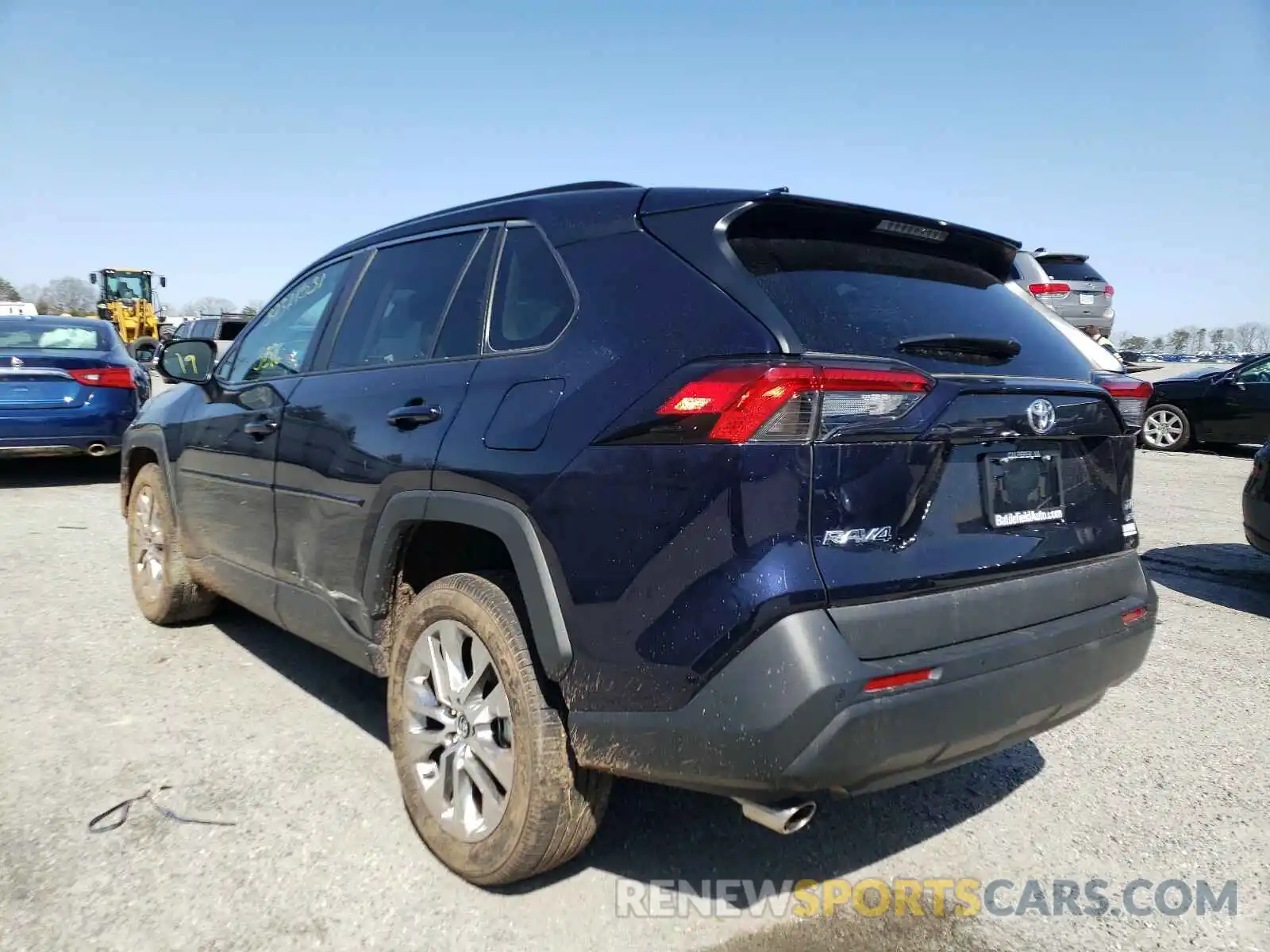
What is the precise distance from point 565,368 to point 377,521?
0.92m

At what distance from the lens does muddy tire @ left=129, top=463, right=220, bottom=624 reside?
14.7 feet

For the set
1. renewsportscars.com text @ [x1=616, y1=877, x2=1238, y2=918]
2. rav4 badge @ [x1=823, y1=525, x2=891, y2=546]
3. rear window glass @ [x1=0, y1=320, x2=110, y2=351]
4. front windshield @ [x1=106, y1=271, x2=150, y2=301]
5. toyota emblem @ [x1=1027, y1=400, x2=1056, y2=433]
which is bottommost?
renewsportscars.com text @ [x1=616, y1=877, x2=1238, y2=918]

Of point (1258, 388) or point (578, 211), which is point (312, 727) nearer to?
point (578, 211)

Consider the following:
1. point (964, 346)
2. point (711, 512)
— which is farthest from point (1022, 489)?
point (711, 512)

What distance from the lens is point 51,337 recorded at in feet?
30.2

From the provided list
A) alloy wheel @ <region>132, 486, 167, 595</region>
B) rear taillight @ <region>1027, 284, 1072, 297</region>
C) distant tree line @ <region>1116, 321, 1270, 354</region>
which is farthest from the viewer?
distant tree line @ <region>1116, 321, 1270, 354</region>

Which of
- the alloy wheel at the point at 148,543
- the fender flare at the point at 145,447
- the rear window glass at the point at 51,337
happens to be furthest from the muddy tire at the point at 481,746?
the rear window glass at the point at 51,337

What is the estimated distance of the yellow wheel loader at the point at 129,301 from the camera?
3120cm

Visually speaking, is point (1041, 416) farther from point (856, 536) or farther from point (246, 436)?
point (246, 436)

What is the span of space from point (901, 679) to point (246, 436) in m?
2.85

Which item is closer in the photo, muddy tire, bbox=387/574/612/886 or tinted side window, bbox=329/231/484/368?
muddy tire, bbox=387/574/612/886

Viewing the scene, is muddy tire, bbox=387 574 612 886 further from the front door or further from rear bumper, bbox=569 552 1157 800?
the front door

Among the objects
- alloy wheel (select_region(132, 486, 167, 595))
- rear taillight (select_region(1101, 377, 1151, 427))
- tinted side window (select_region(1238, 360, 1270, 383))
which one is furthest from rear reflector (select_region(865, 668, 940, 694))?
tinted side window (select_region(1238, 360, 1270, 383))

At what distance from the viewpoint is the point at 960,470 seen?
2.14 meters
